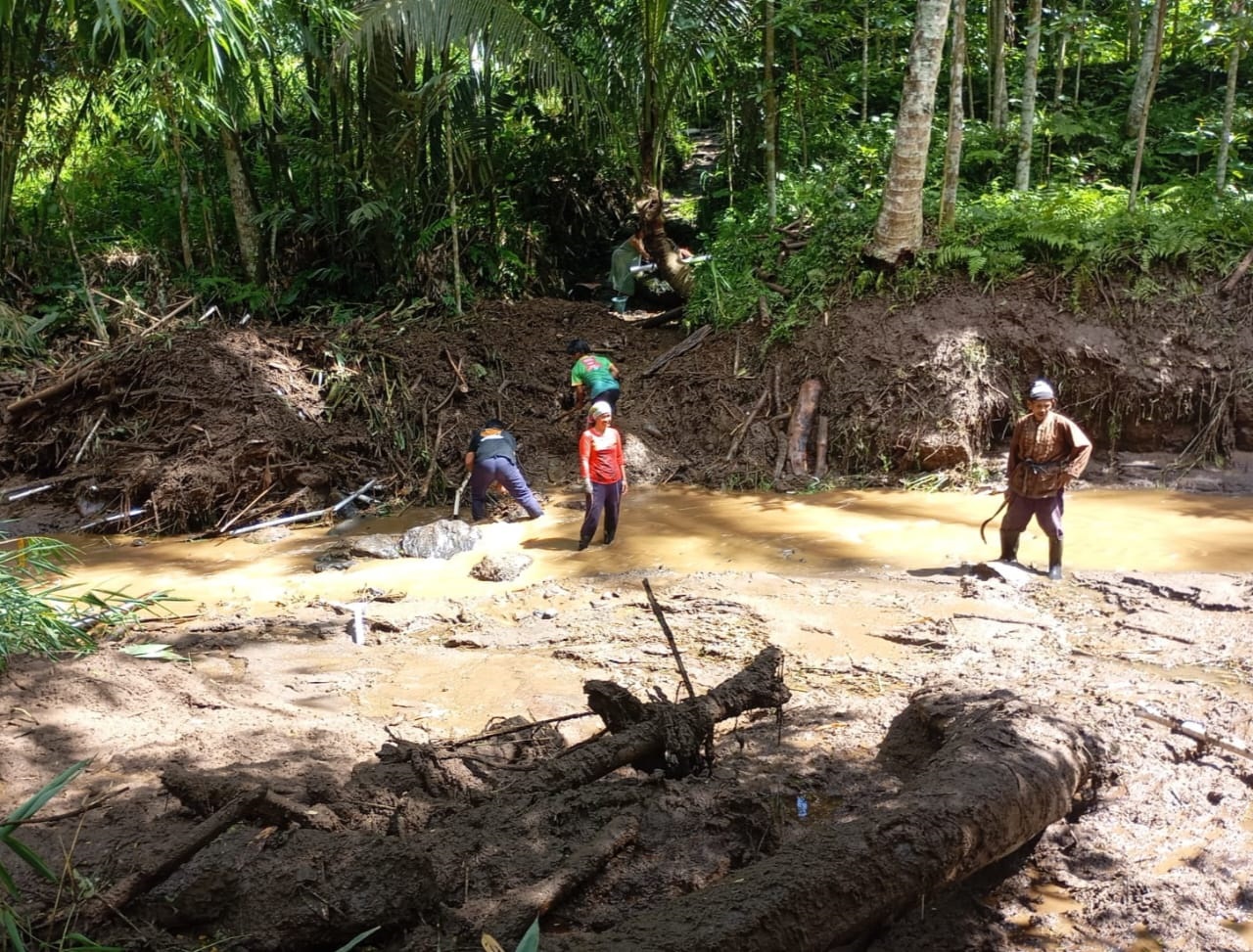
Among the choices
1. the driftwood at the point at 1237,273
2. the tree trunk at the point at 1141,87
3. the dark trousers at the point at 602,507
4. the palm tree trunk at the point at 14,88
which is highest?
the tree trunk at the point at 1141,87

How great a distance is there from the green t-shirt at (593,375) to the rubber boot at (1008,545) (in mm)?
4712

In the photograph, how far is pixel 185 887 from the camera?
258 centimetres

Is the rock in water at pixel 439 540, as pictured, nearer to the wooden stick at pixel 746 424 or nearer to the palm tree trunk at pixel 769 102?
the wooden stick at pixel 746 424

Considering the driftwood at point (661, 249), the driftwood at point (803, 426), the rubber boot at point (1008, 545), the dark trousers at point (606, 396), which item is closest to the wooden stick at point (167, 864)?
the rubber boot at point (1008, 545)

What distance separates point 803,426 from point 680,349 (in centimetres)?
208

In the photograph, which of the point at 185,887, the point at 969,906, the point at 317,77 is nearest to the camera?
the point at 185,887

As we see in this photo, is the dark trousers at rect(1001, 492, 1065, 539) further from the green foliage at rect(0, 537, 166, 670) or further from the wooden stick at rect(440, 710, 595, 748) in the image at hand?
the green foliage at rect(0, 537, 166, 670)

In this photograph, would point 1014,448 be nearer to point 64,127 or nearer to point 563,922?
point 563,922

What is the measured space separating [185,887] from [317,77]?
13685mm

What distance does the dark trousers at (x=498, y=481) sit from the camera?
366 inches

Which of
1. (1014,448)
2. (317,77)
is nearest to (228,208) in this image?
(317,77)

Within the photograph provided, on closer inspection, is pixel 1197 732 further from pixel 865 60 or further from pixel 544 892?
pixel 865 60

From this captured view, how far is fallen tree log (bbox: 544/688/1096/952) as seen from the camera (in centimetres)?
238

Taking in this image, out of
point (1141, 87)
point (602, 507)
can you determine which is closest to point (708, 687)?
point (602, 507)
